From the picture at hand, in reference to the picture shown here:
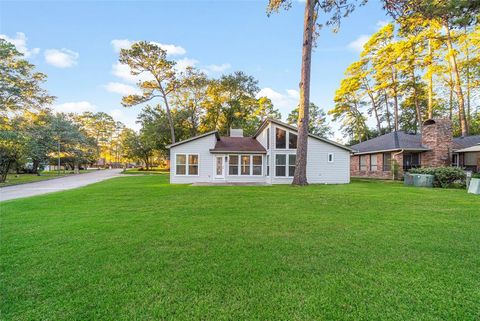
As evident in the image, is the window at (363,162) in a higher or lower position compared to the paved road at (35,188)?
higher

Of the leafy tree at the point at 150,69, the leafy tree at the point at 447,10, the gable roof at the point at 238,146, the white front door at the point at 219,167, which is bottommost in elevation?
the white front door at the point at 219,167

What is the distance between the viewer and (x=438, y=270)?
267 cm

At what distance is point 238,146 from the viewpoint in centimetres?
1628

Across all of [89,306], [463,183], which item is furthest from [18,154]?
[463,183]

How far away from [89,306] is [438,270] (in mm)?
3989

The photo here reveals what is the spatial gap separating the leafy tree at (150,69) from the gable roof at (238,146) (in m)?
12.2

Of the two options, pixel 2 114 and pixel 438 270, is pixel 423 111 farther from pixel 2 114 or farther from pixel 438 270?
pixel 2 114

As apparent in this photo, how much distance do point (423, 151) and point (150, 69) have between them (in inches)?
1057

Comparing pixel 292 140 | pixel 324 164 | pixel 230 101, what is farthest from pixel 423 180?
pixel 230 101

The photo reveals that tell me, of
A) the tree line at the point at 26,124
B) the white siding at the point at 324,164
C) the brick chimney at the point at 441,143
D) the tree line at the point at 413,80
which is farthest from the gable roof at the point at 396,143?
the tree line at the point at 26,124

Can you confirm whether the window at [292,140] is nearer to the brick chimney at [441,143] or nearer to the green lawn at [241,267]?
the green lawn at [241,267]

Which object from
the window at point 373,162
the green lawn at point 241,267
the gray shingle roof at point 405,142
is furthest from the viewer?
the window at point 373,162

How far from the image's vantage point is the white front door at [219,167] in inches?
607

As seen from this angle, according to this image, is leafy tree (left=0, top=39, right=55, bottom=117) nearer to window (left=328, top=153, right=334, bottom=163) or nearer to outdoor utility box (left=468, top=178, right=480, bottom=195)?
window (left=328, top=153, right=334, bottom=163)
